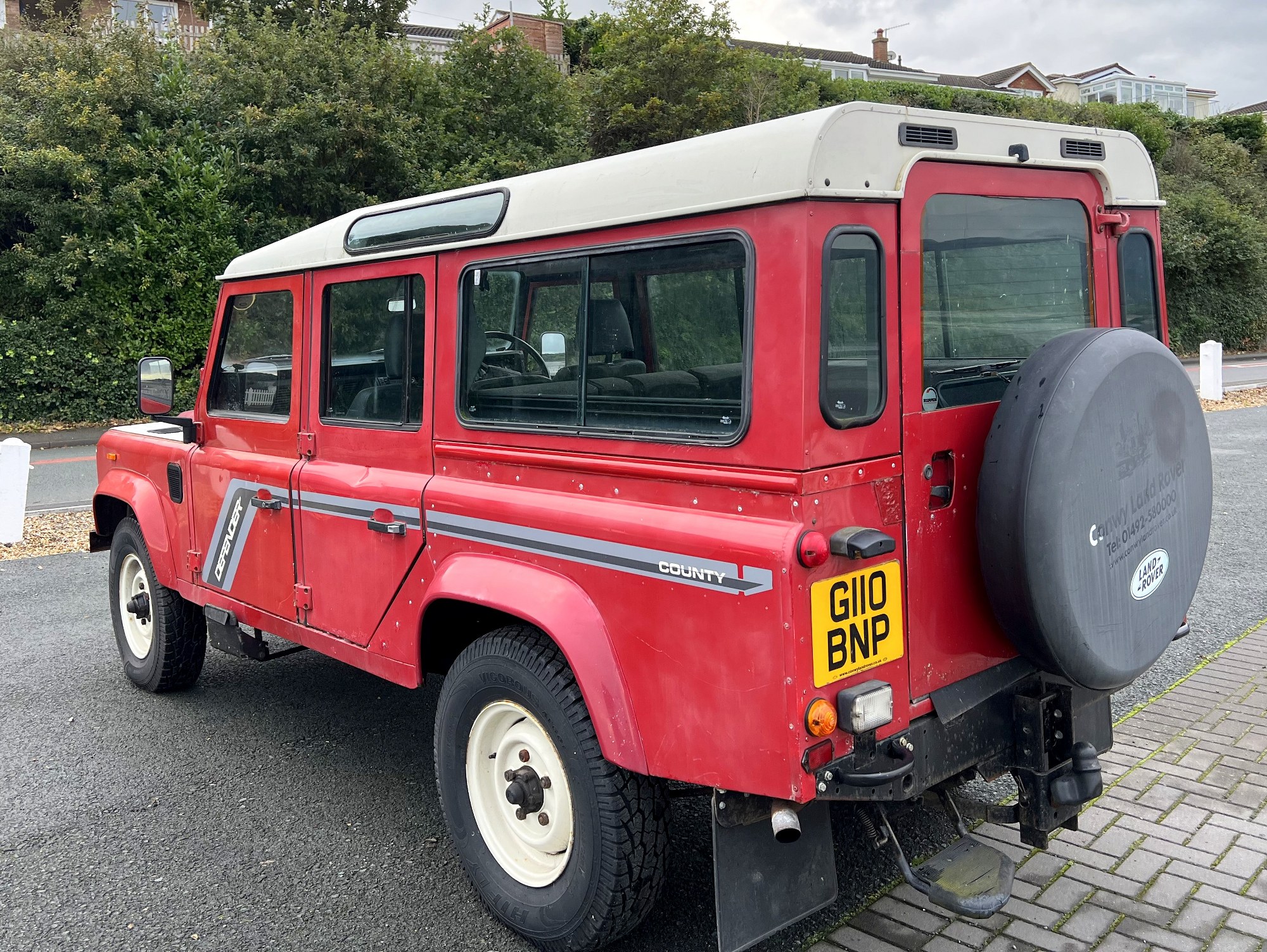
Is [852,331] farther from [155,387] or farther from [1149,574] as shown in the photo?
[155,387]

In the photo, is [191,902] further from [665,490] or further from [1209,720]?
[1209,720]

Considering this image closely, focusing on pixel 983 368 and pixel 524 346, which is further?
pixel 524 346

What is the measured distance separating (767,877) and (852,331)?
1424mm

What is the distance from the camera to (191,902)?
335 centimetres

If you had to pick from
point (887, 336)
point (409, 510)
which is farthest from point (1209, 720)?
point (409, 510)

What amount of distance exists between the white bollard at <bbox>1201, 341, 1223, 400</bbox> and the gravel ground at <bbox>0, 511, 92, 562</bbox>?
16401mm

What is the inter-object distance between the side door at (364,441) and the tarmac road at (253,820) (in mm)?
766

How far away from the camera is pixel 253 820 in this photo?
3.90 m

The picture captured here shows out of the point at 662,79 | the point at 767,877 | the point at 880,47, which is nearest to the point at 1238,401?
the point at 662,79

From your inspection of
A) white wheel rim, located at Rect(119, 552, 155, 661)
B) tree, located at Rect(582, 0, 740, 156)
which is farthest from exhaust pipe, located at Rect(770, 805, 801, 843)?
tree, located at Rect(582, 0, 740, 156)

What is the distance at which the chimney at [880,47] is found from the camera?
60.0m

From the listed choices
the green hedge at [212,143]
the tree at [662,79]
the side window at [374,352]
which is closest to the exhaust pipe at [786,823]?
the side window at [374,352]

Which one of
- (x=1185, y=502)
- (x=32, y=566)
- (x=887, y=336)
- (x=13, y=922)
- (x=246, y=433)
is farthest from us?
(x=32, y=566)

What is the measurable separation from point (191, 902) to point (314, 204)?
53.8ft
